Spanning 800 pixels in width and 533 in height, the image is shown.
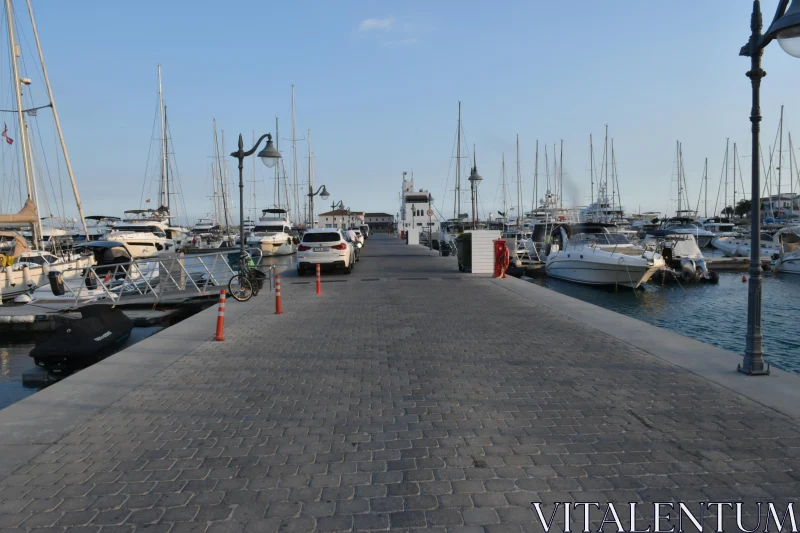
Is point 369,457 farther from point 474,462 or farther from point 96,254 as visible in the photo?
point 96,254

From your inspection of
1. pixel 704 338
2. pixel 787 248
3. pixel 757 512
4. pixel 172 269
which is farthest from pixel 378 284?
pixel 787 248

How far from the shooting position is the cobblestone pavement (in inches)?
149

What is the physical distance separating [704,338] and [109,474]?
15.6 meters

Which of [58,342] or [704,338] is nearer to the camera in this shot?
[58,342]

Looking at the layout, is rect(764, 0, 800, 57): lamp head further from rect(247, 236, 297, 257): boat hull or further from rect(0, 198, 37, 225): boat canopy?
rect(247, 236, 297, 257): boat hull

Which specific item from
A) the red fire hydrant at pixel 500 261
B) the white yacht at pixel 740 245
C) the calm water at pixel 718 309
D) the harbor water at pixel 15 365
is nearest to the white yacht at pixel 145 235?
the harbor water at pixel 15 365

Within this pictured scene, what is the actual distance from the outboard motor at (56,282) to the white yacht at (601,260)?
22207 millimetres

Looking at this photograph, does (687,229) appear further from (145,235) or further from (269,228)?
(145,235)

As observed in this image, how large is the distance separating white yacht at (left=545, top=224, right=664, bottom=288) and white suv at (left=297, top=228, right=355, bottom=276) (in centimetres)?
1256

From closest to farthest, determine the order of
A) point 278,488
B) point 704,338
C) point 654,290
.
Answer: point 278,488 → point 704,338 → point 654,290

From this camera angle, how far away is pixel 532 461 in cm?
447

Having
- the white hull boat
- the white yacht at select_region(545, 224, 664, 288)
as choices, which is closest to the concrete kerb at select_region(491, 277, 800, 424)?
the white yacht at select_region(545, 224, 664, 288)

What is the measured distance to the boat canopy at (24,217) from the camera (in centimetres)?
2191

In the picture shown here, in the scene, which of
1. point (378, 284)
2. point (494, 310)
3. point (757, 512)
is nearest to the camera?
point (757, 512)
